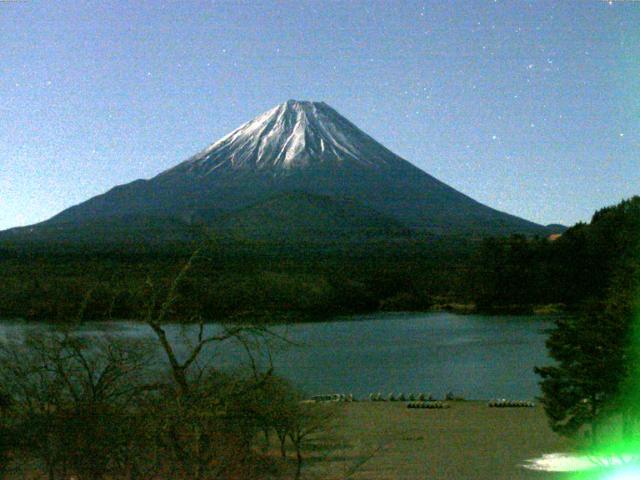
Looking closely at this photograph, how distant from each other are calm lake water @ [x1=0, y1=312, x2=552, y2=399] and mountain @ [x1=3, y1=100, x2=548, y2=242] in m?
29.9

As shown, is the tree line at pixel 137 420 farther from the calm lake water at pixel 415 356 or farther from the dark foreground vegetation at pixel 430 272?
the dark foreground vegetation at pixel 430 272

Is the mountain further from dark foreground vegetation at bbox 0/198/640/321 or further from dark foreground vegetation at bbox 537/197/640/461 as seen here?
dark foreground vegetation at bbox 537/197/640/461

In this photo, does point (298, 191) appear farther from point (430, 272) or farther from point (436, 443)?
point (436, 443)

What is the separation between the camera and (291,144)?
332ft

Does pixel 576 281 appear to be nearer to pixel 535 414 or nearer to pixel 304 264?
pixel 304 264

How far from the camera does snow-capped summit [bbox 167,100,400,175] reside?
96250mm

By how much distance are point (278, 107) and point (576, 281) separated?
7282 centimetres

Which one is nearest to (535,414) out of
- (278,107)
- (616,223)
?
(616,223)

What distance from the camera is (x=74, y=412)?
4.54m

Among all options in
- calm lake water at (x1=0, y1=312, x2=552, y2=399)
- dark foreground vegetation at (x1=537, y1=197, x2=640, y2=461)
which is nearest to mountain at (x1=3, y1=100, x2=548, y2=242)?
calm lake water at (x1=0, y1=312, x2=552, y2=399)

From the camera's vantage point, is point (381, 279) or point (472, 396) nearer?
point (472, 396)

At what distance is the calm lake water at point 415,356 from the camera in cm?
2083

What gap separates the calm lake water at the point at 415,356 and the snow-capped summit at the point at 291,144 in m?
59.8

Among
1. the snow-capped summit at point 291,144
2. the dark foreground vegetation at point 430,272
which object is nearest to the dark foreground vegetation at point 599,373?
the dark foreground vegetation at point 430,272
